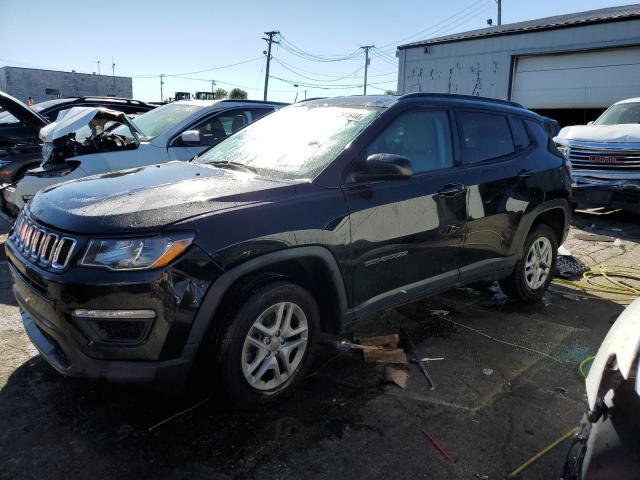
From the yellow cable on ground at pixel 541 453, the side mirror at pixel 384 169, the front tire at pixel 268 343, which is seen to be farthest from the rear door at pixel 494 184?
the front tire at pixel 268 343

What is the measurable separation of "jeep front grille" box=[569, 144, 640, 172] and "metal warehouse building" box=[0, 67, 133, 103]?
50.8 metres

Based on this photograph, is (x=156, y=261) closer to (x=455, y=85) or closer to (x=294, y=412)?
(x=294, y=412)

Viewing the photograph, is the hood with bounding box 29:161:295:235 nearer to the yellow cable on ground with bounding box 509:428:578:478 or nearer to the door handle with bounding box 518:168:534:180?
the yellow cable on ground with bounding box 509:428:578:478

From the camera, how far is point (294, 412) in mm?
2898

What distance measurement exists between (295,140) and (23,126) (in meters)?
7.04

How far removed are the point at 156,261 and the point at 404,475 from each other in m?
1.56

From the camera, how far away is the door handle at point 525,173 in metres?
4.24

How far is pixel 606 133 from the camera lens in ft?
29.7

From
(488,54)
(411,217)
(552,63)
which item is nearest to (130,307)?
(411,217)

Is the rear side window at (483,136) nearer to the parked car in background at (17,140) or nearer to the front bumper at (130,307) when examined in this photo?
the front bumper at (130,307)

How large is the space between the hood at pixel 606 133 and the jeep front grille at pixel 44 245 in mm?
9086

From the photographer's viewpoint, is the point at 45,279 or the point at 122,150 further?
the point at 122,150

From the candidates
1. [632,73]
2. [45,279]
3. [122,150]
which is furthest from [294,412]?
[632,73]

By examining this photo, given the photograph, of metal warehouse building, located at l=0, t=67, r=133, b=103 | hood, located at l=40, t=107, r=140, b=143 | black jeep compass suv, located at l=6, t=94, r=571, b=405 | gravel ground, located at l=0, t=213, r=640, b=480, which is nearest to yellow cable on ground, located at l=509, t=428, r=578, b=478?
gravel ground, located at l=0, t=213, r=640, b=480
